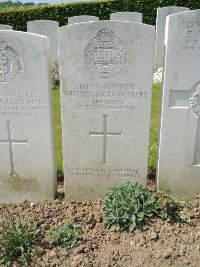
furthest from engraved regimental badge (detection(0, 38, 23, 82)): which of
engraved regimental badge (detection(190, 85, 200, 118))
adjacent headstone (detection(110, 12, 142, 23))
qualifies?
adjacent headstone (detection(110, 12, 142, 23))

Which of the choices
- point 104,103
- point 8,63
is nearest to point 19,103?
point 8,63

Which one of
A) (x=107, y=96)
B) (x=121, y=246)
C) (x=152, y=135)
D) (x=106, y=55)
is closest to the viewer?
(x=121, y=246)

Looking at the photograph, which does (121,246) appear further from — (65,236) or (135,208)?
(65,236)

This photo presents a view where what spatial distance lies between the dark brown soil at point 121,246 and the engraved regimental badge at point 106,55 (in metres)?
1.47

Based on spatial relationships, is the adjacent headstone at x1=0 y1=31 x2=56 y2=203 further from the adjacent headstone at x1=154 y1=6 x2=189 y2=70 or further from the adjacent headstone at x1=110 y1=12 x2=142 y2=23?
the adjacent headstone at x1=110 y1=12 x2=142 y2=23

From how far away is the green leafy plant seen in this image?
131 inches

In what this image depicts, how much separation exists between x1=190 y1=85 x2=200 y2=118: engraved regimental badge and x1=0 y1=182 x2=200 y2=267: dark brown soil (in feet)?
3.45

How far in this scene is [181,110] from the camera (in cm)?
370

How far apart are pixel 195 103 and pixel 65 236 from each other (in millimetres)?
1875

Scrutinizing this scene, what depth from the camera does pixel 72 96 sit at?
11.9ft

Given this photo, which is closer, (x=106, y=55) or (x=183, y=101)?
(x=106, y=55)

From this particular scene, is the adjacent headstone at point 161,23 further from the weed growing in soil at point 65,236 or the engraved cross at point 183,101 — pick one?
the weed growing in soil at point 65,236

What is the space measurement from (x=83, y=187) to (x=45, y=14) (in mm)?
10572

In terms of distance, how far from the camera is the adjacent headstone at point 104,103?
3.41 m
